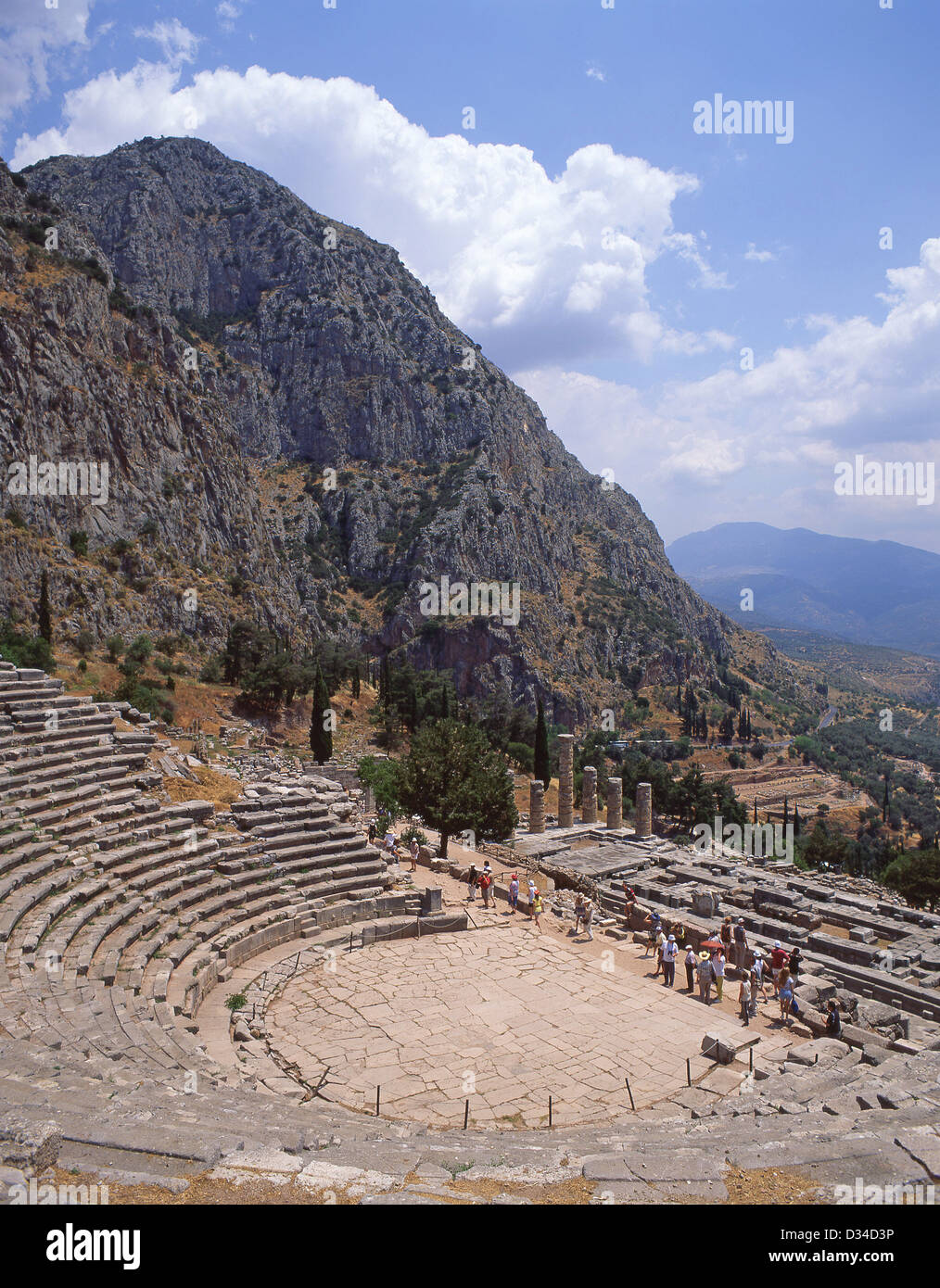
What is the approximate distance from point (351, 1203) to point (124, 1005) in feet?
23.9

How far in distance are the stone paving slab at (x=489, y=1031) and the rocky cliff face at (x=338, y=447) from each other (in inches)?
2103

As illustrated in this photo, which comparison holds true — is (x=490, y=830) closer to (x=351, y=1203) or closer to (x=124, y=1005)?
(x=124, y=1005)

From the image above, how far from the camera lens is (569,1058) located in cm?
1202

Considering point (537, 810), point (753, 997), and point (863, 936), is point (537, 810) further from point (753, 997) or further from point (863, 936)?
point (753, 997)

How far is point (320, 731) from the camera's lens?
45.9 meters

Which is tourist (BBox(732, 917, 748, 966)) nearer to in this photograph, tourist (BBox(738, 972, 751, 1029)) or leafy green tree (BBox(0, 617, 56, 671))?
tourist (BBox(738, 972, 751, 1029))

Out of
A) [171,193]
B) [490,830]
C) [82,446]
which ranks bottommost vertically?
[490,830]

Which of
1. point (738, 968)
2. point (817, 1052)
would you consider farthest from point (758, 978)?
point (817, 1052)

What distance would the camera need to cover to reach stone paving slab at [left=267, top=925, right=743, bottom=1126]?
426 inches

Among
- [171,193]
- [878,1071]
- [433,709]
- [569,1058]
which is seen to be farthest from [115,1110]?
[171,193]

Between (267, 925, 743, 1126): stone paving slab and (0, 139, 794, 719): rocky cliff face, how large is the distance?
53407 millimetres

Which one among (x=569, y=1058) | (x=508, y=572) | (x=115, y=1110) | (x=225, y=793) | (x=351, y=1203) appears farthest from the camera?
(x=508, y=572)

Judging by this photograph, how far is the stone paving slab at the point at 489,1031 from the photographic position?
426 inches

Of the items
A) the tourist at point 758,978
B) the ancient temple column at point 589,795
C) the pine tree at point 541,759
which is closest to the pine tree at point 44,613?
the ancient temple column at point 589,795
